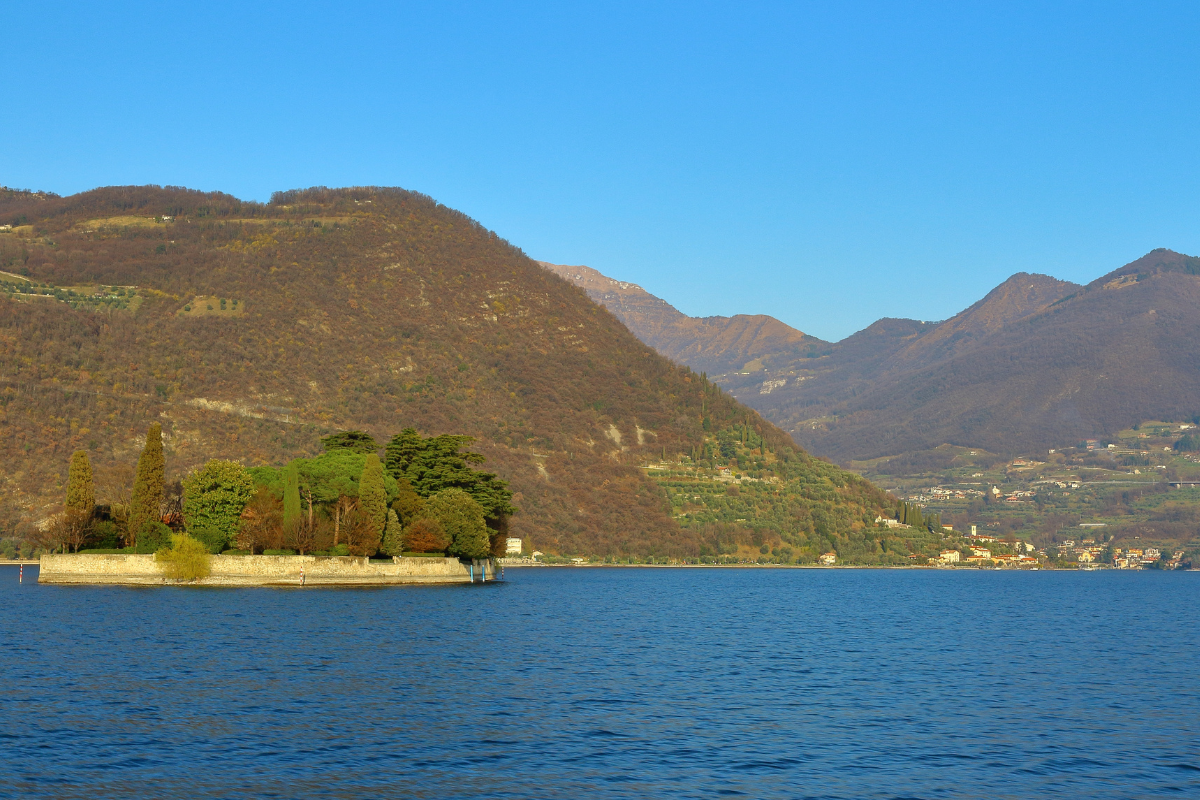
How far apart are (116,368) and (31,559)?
5767cm

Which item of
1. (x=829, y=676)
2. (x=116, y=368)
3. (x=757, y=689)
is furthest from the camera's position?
(x=116, y=368)

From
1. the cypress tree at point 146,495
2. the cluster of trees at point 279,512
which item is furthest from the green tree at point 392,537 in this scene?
the cypress tree at point 146,495

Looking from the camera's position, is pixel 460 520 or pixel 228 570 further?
pixel 460 520

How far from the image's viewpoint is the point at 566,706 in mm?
37094

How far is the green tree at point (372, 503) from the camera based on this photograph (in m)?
94.5

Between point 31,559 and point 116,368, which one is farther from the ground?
point 116,368

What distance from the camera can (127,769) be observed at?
26812mm

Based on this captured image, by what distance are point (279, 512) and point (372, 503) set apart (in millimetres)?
7562

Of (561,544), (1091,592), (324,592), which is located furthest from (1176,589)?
(324,592)

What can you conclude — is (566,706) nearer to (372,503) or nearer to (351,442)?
(372,503)

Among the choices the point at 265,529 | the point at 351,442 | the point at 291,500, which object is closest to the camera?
the point at 265,529

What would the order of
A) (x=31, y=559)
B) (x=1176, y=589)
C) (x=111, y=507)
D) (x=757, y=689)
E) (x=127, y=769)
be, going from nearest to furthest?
(x=127, y=769)
(x=757, y=689)
(x=111, y=507)
(x=31, y=559)
(x=1176, y=589)

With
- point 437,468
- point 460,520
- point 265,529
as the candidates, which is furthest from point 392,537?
point 437,468

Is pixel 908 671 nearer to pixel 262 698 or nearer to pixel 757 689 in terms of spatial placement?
pixel 757 689
